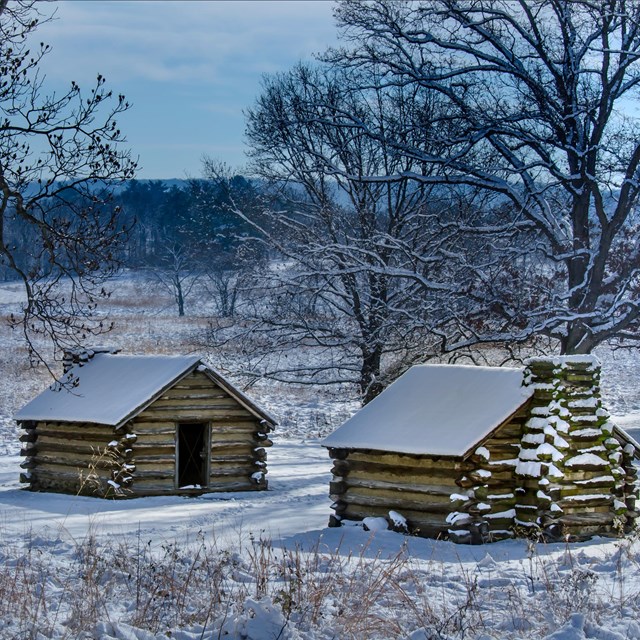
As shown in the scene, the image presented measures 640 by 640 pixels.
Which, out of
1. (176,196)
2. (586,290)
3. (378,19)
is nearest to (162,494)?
(586,290)

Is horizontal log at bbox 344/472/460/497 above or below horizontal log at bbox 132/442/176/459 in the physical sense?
above

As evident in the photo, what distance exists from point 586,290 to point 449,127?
13.9 feet

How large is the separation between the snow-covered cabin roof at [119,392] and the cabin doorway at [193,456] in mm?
1190

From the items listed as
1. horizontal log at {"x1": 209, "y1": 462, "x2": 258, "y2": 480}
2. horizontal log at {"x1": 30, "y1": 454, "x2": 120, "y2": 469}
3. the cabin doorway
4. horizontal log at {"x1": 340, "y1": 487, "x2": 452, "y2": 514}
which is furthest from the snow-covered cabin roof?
horizontal log at {"x1": 340, "y1": 487, "x2": 452, "y2": 514}

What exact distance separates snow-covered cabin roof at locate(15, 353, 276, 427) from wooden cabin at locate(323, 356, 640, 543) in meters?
5.40

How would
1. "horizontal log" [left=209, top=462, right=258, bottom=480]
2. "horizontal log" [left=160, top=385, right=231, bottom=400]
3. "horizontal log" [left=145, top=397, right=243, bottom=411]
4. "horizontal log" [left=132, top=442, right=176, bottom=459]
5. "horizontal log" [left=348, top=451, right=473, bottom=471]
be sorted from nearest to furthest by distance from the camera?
1. "horizontal log" [left=348, top=451, right=473, bottom=471]
2. "horizontal log" [left=132, top=442, right=176, bottom=459]
3. "horizontal log" [left=145, top=397, right=243, bottom=411]
4. "horizontal log" [left=160, top=385, right=231, bottom=400]
5. "horizontal log" [left=209, top=462, right=258, bottom=480]

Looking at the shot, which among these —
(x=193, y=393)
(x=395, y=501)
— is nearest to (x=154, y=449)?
(x=193, y=393)

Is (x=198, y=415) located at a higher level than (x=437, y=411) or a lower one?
lower

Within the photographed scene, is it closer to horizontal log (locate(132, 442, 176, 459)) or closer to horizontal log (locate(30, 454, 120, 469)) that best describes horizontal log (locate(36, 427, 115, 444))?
horizontal log (locate(30, 454, 120, 469))

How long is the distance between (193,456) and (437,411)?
8.59m

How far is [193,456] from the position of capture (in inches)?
824

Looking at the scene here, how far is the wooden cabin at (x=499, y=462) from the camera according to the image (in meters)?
12.9

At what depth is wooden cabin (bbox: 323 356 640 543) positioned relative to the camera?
12.9 m

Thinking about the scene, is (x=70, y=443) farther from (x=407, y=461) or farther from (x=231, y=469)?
(x=407, y=461)
